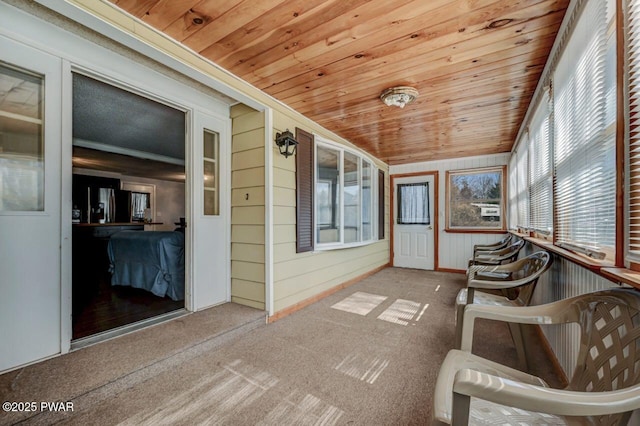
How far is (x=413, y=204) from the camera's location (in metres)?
5.91

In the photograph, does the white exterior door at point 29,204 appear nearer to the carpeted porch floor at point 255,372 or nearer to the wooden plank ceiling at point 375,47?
the carpeted porch floor at point 255,372

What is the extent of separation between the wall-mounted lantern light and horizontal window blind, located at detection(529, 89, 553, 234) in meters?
2.33

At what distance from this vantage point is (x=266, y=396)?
5.56 feet

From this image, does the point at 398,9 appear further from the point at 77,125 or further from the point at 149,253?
the point at 77,125

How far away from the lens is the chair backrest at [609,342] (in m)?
0.85

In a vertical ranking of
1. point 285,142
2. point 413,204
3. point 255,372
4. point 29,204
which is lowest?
point 255,372

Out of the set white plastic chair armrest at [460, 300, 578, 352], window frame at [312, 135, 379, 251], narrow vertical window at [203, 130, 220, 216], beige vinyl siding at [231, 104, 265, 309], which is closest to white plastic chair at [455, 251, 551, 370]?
white plastic chair armrest at [460, 300, 578, 352]

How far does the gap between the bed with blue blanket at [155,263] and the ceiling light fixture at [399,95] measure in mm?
3015

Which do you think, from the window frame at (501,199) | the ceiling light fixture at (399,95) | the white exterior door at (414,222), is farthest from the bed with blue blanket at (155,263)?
the window frame at (501,199)

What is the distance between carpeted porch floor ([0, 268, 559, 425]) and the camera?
152 centimetres

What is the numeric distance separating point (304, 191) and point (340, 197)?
0.78 meters

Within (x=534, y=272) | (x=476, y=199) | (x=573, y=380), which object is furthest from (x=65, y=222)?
(x=476, y=199)

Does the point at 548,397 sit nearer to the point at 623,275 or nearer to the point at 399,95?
the point at 623,275

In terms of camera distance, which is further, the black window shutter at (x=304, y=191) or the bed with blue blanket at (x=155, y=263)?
the bed with blue blanket at (x=155, y=263)
